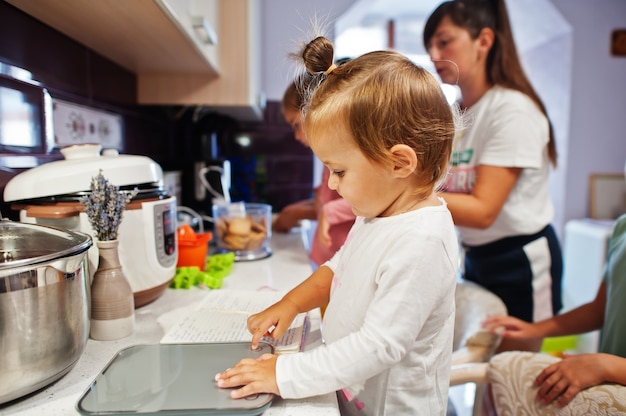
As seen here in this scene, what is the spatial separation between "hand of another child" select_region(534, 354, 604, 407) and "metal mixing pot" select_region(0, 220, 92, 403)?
70 cm

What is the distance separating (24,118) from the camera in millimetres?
763

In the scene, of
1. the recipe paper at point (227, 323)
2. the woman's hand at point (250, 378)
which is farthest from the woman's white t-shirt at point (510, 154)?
the woman's hand at point (250, 378)

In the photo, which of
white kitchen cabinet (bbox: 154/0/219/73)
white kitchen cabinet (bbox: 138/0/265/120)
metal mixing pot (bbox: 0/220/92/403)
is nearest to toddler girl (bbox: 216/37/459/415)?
metal mixing pot (bbox: 0/220/92/403)

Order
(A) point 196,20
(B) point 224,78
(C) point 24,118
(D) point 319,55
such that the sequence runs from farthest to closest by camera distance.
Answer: (B) point 224,78, (A) point 196,20, (C) point 24,118, (D) point 319,55

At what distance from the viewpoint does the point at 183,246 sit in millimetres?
991

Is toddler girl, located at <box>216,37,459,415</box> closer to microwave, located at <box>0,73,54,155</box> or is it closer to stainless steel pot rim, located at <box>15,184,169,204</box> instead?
stainless steel pot rim, located at <box>15,184,169,204</box>

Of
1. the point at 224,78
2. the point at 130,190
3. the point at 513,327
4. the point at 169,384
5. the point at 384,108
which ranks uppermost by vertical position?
the point at 224,78

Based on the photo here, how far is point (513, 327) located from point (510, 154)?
1.31ft

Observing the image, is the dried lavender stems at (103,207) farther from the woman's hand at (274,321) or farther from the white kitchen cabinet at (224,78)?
the white kitchen cabinet at (224,78)

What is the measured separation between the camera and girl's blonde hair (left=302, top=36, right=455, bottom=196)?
499mm

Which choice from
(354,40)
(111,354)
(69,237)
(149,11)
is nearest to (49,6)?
(149,11)

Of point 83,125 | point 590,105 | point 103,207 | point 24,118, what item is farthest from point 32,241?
point 590,105

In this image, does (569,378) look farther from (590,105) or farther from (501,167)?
(590,105)

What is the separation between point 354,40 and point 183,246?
8.28 ft
